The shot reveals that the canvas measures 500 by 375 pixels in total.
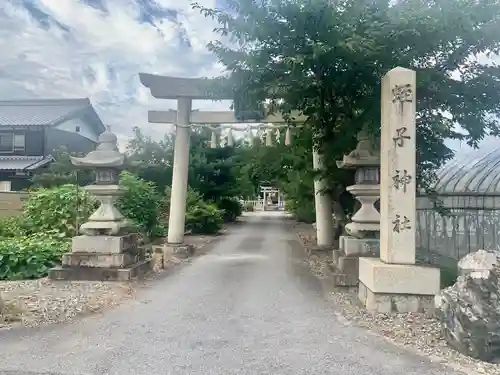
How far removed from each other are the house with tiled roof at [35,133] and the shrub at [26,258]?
15.8 m

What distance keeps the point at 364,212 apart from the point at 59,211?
7.55 m

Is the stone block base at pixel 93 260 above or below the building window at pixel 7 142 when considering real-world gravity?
below

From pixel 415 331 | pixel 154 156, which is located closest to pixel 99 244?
pixel 415 331

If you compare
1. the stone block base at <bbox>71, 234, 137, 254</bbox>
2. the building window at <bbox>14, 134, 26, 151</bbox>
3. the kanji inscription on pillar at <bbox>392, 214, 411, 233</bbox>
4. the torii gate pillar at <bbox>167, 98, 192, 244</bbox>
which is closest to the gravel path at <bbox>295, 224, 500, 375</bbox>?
the kanji inscription on pillar at <bbox>392, 214, 411, 233</bbox>

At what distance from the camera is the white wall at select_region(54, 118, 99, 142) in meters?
28.0

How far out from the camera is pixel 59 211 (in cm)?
1200

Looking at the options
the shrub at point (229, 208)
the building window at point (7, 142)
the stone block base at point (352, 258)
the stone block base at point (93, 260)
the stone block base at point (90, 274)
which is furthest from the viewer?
the shrub at point (229, 208)

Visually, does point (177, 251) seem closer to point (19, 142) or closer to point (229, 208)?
point (229, 208)

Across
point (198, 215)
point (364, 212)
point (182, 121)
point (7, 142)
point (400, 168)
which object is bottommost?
point (198, 215)

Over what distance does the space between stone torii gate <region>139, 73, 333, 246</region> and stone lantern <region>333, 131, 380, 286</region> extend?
13.4ft

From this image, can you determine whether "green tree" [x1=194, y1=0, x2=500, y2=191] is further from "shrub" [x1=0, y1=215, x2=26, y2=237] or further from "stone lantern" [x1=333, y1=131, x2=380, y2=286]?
"shrub" [x1=0, y1=215, x2=26, y2=237]

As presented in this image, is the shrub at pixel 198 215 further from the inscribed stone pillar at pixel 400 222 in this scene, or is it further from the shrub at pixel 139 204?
the inscribed stone pillar at pixel 400 222

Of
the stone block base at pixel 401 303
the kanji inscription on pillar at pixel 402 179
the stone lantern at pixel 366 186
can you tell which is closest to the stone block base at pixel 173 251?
the stone lantern at pixel 366 186

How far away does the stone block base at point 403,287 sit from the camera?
6168 mm
